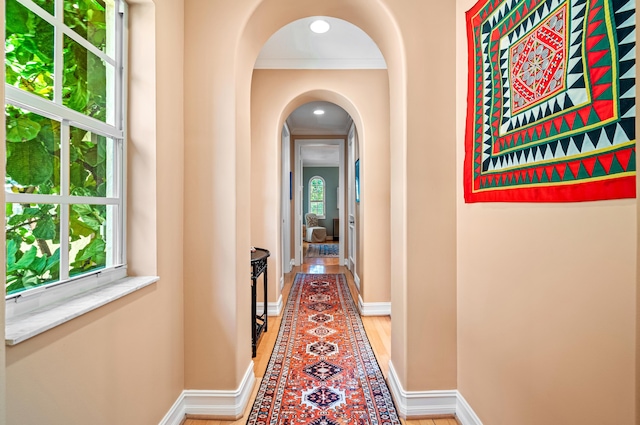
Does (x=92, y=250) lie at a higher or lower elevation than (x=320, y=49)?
lower

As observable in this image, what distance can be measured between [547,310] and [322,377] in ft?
4.96

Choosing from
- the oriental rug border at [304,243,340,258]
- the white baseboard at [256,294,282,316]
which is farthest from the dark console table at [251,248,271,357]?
the oriental rug border at [304,243,340,258]

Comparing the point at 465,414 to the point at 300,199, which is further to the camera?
the point at 300,199

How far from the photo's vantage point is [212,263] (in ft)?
5.80

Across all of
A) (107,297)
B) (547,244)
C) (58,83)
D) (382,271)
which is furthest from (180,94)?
(382,271)

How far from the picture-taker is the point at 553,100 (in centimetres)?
102

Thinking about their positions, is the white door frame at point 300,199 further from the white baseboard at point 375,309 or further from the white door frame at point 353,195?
the white baseboard at point 375,309

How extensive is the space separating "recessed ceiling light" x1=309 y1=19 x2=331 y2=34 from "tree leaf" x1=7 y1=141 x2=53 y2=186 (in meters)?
2.27

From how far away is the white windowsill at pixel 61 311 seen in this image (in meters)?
0.81

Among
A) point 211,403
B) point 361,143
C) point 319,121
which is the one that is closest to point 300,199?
point 319,121

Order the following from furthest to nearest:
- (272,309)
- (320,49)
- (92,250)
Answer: (272,309) < (320,49) < (92,250)

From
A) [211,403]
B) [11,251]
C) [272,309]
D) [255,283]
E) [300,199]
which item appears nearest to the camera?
[11,251]

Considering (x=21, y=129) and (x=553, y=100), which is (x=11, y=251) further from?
(x=553, y=100)

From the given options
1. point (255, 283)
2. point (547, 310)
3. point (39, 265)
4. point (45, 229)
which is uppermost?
point (45, 229)
